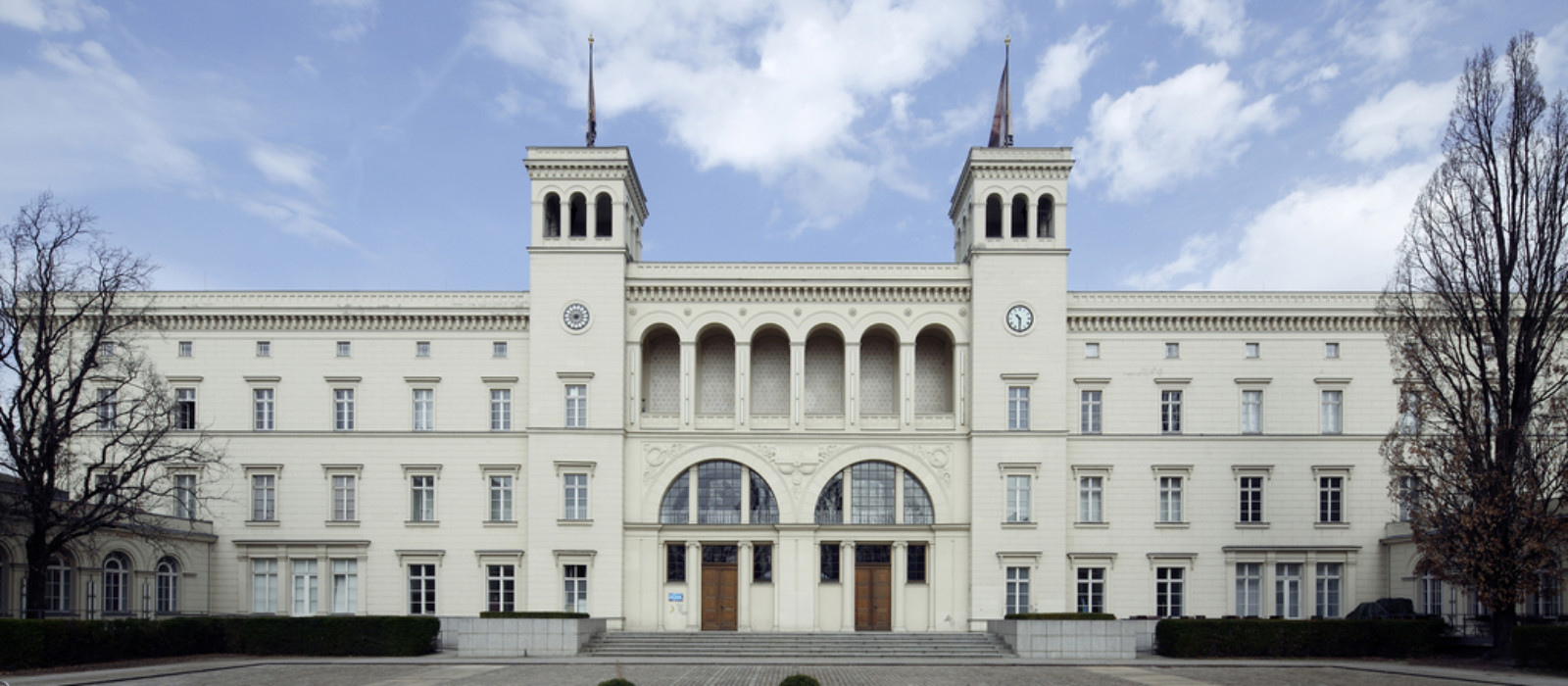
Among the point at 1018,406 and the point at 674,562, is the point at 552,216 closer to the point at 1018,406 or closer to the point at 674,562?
the point at 674,562

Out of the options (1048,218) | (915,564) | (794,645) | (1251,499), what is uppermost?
(1048,218)

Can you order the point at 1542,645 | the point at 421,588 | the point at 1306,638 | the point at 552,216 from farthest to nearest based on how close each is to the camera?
the point at 552,216, the point at 421,588, the point at 1306,638, the point at 1542,645

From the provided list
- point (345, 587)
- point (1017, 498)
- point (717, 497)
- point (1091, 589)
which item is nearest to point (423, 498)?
point (345, 587)

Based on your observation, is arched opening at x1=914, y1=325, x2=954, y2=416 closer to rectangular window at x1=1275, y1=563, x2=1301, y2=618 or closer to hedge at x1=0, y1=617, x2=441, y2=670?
rectangular window at x1=1275, y1=563, x2=1301, y2=618

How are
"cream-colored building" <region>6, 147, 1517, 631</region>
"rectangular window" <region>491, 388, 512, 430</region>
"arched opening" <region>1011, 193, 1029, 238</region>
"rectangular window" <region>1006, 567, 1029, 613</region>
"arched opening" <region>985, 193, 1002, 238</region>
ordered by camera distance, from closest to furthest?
"rectangular window" <region>1006, 567, 1029, 613</region>
"cream-colored building" <region>6, 147, 1517, 631</region>
"rectangular window" <region>491, 388, 512, 430</region>
"arched opening" <region>1011, 193, 1029, 238</region>
"arched opening" <region>985, 193, 1002, 238</region>

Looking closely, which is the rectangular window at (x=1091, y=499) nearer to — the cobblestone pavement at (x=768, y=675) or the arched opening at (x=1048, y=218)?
the arched opening at (x=1048, y=218)

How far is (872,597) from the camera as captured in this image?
4853 cm

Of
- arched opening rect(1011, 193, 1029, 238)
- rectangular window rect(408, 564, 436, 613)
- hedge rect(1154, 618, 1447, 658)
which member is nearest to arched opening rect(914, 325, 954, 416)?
arched opening rect(1011, 193, 1029, 238)

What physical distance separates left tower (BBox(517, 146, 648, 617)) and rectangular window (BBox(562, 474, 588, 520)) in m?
0.04

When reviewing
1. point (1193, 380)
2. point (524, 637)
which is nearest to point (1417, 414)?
point (1193, 380)

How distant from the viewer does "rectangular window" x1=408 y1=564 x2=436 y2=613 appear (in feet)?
157

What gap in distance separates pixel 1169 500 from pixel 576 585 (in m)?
23.8

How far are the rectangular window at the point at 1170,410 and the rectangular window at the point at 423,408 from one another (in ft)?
97.1

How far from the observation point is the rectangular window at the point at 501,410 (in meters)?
49.2
